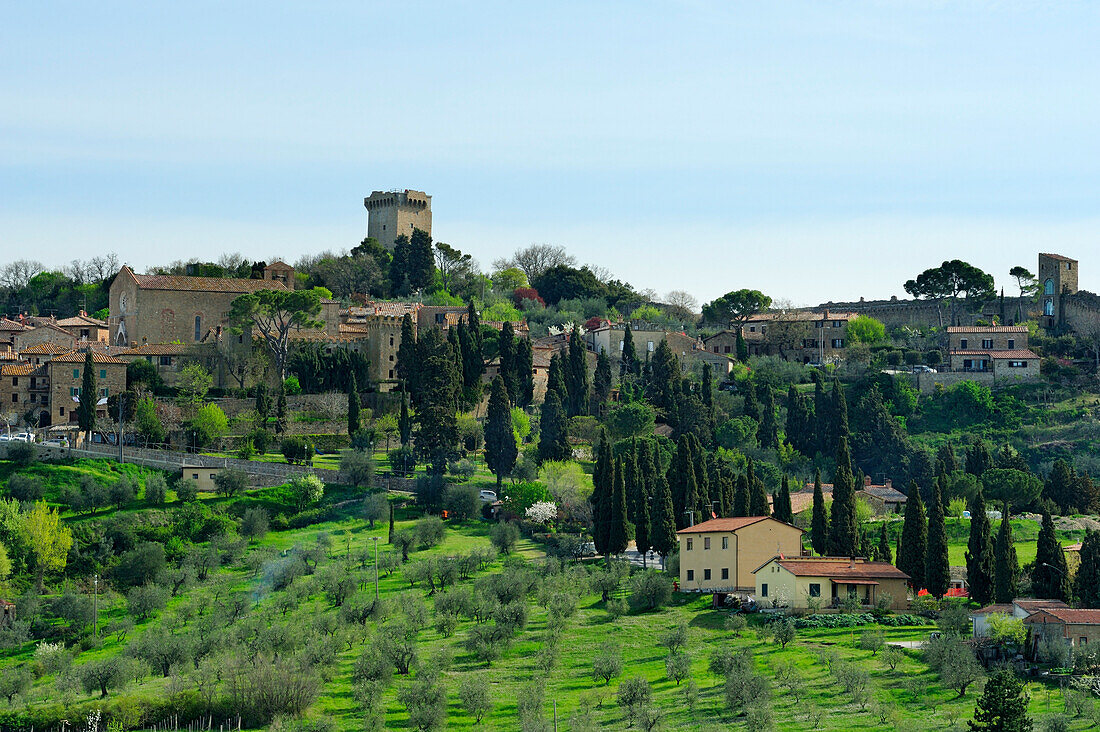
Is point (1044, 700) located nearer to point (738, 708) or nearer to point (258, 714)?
point (738, 708)

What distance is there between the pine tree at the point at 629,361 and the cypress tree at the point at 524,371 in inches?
351

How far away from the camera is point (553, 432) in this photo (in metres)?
80.6

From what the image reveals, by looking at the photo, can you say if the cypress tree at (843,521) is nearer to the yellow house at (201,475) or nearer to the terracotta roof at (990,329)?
the yellow house at (201,475)

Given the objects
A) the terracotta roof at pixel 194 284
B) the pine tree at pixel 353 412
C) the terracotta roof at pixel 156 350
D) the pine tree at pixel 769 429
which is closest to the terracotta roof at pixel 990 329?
the pine tree at pixel 769 429

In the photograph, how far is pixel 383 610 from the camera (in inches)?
2207

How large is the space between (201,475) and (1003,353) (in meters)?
51.1

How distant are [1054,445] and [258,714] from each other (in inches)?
2204

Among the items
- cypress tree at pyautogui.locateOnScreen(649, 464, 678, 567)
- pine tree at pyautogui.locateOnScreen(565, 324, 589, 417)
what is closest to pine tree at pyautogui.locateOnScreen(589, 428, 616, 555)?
cypress tree at pyautogui.locateOnScreen(649, 464, 678, 567)

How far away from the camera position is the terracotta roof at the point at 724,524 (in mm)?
59938

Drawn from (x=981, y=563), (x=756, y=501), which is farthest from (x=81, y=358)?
(x=981, y=563)

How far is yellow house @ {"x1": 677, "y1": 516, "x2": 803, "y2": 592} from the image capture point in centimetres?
5959

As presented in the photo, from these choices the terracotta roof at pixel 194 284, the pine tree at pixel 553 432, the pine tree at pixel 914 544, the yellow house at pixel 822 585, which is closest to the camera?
the yellow house at pixel 822 585

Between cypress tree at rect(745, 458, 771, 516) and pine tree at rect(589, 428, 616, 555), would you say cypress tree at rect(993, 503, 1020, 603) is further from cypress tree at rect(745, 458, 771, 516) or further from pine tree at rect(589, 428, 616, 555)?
pine tree at rect(589, 428, 616, 555)

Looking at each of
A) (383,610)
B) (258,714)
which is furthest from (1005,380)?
(258,714)
